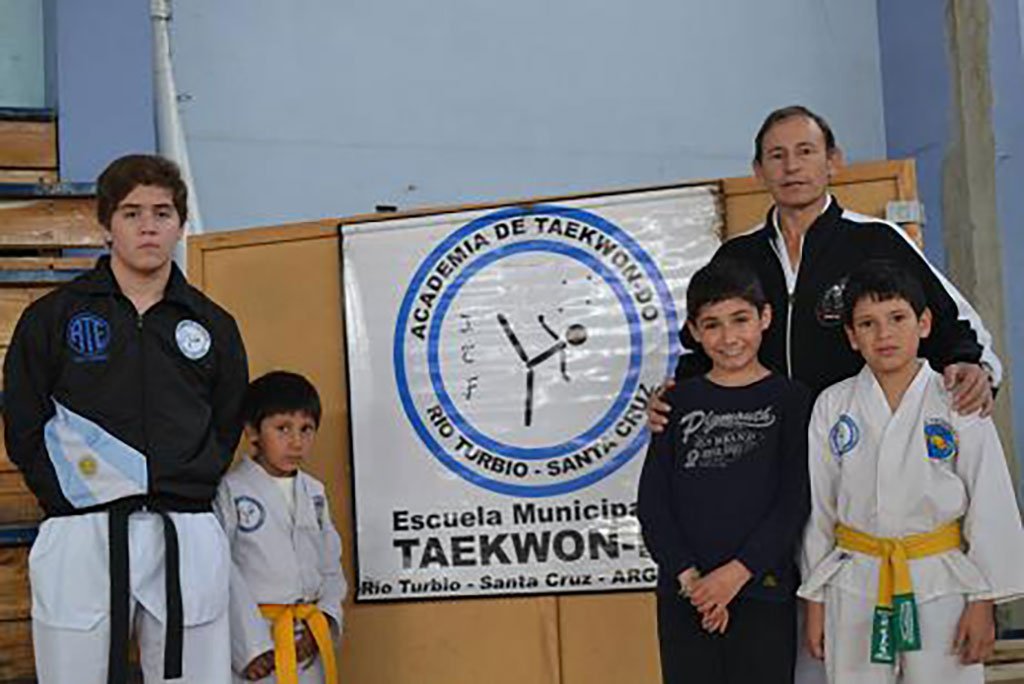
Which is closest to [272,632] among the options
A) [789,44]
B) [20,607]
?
[20,607]

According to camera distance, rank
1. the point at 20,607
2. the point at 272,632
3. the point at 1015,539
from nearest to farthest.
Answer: the point at 1015,539 < the point at 272,632 < the point at 20,607

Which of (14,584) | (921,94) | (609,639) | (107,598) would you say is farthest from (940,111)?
(107,598)

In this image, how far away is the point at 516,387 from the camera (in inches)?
153

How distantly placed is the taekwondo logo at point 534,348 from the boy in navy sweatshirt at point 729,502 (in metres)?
0.59

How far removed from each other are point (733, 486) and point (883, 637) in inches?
17.0

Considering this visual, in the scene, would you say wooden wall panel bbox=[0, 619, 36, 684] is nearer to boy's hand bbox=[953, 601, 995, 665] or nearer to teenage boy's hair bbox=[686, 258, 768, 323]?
teenage boy's hair bbox=[686, 258, 768, 323]

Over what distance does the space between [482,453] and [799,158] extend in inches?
45.5

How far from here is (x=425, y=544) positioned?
3896mm

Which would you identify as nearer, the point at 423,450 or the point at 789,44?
the point at 423,450

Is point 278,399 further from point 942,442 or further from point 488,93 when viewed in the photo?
point 488,93

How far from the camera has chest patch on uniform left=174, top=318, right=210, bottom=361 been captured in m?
3.21

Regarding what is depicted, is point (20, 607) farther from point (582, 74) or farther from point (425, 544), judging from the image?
point (582, 74)

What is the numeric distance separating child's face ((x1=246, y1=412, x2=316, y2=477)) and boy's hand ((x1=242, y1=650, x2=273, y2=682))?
0.45 meters

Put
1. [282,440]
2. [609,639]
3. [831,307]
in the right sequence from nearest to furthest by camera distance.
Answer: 1. [831,307]
2. [282,440]
3. [609,639]
